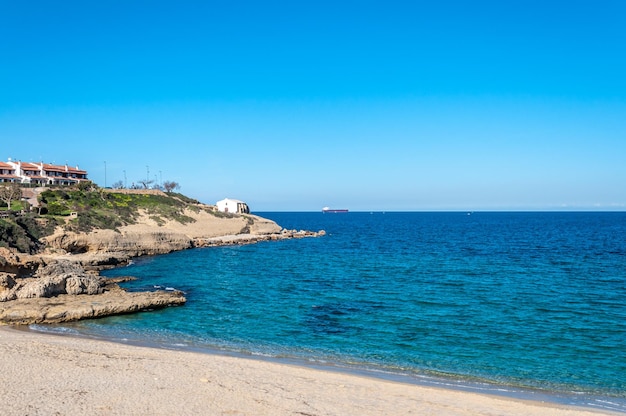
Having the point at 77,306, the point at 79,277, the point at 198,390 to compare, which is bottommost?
the point at 198,390

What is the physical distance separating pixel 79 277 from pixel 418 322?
2340 centimetres

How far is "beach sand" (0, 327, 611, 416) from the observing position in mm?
14680

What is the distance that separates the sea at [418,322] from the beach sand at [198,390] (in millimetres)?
2144

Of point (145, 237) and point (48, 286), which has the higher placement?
point (145, 237)

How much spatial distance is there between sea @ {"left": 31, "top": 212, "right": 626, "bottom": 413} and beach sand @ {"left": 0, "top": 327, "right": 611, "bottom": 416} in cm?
214

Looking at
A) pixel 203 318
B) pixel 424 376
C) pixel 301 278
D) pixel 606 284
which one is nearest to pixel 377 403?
pixel 424 376

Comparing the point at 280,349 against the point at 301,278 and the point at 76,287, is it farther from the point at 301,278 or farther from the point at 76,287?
the point at 301,278

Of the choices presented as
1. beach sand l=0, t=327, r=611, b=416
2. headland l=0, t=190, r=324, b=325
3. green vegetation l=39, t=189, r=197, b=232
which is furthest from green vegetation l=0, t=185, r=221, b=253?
beach sand l=0, t=327, r=611, b=416

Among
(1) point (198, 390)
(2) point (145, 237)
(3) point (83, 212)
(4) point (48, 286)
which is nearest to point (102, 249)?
(2) point (145, 237)

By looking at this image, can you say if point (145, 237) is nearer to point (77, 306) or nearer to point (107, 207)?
point (107, 207)

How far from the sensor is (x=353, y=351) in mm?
23484

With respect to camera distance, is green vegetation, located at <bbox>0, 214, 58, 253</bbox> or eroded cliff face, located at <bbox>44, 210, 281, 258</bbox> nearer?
green vegetation, located at <bbox>0, 214, 58, 253</bbox>

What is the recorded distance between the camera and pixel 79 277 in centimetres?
3409

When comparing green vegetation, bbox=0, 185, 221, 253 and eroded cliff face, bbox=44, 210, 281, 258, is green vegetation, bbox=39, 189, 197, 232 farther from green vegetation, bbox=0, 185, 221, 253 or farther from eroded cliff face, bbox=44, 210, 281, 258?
eroded cliff face, bbox=44, 210, 281, 258
